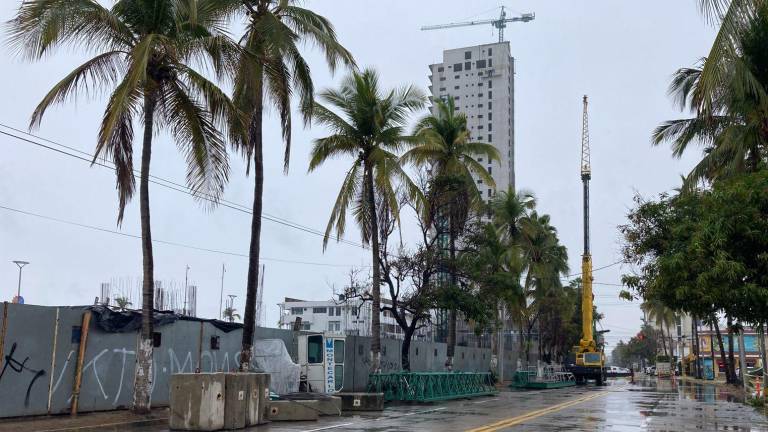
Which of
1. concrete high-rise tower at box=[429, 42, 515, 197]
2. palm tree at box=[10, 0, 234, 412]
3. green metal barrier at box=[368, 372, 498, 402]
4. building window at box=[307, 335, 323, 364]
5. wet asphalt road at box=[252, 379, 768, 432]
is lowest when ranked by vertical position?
wet asphalt road at box=[252, 379, 768, 432]

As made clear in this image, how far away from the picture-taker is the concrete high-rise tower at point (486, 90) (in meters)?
150

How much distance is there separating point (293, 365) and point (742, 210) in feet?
46.7

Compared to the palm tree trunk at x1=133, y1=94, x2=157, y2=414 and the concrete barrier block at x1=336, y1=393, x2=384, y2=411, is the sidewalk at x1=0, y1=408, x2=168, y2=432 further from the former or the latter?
the concrete barrier block at x1=336, y1=393, x2=384, y2=411

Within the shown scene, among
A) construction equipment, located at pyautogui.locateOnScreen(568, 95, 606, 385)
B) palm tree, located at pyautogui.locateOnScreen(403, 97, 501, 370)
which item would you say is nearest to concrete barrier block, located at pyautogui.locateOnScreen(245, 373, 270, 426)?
palm tree, located at pyautogui.locateOnScreen(403, 97, 501, 370)

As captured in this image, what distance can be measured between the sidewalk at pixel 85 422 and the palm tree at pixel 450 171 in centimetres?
1748

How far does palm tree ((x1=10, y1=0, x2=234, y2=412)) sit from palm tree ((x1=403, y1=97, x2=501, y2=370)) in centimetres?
1463

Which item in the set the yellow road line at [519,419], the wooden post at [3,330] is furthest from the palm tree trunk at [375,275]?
the wooden post at [3,330]

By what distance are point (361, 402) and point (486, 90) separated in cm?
13723

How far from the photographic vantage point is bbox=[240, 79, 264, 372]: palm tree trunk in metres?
20.0

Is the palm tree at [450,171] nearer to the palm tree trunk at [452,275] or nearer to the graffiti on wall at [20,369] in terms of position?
the palm tree trunk at [452,275]

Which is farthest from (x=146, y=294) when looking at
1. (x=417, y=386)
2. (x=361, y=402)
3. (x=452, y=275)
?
(x=452, y=275)

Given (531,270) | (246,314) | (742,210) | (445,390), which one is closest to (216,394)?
(246,314)

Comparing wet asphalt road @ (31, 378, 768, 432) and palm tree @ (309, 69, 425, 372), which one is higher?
palm tree @ (309, 69, 425, 372)

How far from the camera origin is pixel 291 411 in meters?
18.4
